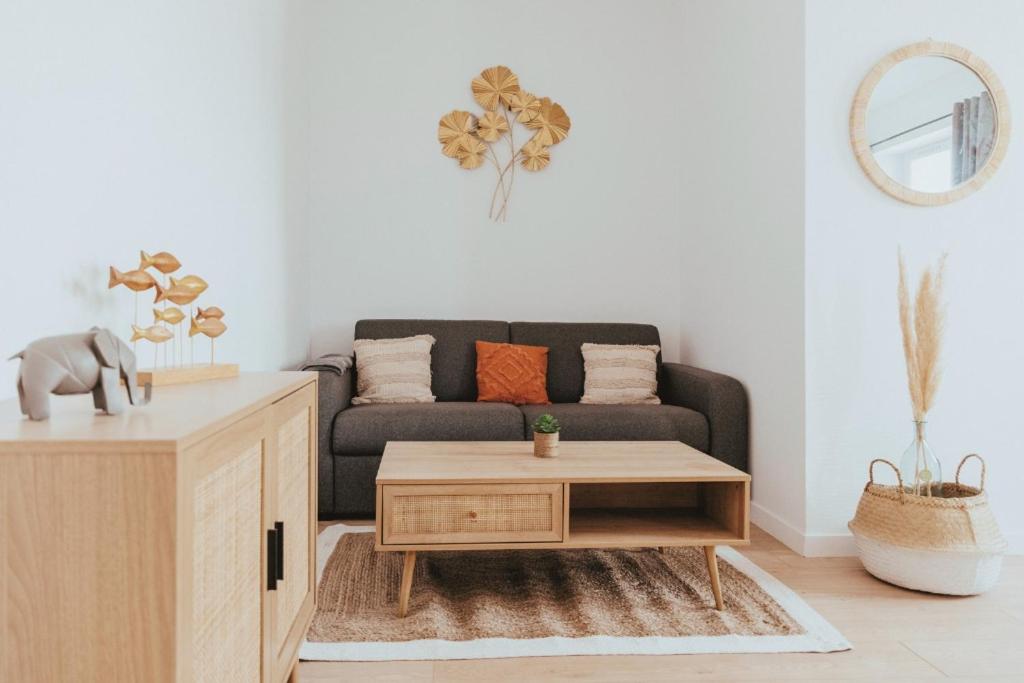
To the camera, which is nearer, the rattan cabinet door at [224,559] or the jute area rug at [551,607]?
the rattan cabinet door at [224,559]

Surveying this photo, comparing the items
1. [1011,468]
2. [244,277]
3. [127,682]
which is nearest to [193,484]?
[127,682]

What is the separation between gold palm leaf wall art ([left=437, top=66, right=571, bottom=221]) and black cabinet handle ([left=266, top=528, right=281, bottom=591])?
3.18 m

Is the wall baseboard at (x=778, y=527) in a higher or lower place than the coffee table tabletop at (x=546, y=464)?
lower

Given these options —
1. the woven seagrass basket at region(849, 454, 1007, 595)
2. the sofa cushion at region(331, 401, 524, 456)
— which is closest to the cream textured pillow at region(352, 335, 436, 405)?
the sofa cushion at region(331, 401, 524, 456)

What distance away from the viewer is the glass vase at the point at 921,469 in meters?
2.62

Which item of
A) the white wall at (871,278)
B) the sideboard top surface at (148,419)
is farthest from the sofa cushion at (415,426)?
the sideboard top surface at (148,419)

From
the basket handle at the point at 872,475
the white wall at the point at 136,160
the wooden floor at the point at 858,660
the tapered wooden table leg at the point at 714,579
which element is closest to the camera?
the white wall at the point at 136,160

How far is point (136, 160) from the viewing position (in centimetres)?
184

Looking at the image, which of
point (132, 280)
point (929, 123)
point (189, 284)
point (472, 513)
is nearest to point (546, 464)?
point (472, 513)

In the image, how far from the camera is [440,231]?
4.31 m

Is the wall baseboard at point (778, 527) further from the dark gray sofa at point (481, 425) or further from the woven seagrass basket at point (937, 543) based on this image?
the woven seagrass basket at point (937, 543)

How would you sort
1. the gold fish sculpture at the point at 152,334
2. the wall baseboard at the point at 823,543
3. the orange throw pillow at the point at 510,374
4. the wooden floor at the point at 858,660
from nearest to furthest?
the gold fish sculpture at the point at 152,334 < the wooden floor at the point at 858,660 < the wall baseboard at the point at 823,543 < the orange throw pillow at the point at 510,374

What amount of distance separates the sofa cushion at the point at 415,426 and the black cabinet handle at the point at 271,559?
Answer: 1.89m

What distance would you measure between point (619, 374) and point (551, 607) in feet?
5.80
